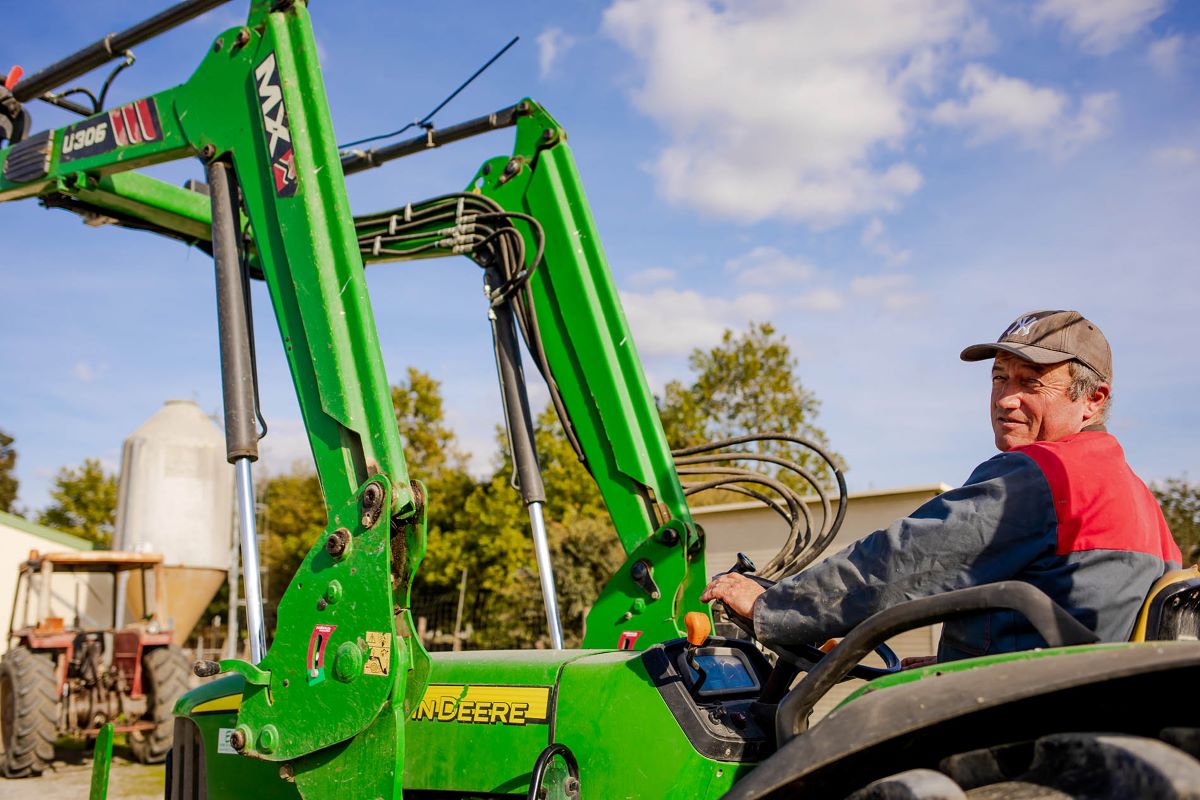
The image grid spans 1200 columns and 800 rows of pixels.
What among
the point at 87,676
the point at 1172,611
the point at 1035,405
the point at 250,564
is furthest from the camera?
the point at 87,676

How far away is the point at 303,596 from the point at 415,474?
72.1ft

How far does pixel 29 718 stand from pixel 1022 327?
9.66 metres

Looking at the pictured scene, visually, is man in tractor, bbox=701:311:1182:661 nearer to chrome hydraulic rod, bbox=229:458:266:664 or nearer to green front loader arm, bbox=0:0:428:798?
green front loader arm, bbox=0:0:428:798

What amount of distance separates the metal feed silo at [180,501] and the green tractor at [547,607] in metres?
13.6

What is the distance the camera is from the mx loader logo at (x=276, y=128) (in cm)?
362

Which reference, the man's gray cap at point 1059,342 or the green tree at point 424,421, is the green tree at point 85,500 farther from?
the man's gray cap at point 1059,342

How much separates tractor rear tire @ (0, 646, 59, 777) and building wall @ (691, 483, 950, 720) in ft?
25.1

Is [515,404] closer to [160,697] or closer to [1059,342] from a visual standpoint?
[1059,342]

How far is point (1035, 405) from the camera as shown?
9.14ft

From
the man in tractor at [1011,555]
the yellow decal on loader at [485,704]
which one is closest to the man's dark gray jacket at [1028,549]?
the man in tractor at [1011,555]

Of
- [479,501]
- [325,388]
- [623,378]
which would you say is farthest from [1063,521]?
[479,501]

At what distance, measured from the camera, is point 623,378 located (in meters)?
5.16

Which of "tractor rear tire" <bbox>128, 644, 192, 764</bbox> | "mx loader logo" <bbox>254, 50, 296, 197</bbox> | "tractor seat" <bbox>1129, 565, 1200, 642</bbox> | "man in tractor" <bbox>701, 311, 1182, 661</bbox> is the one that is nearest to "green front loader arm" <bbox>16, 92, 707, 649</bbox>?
"mx loader logo" <bbox>254, 50, 296, 197</bbox>

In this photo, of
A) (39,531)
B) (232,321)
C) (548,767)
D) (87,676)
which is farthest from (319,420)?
(39,531)
